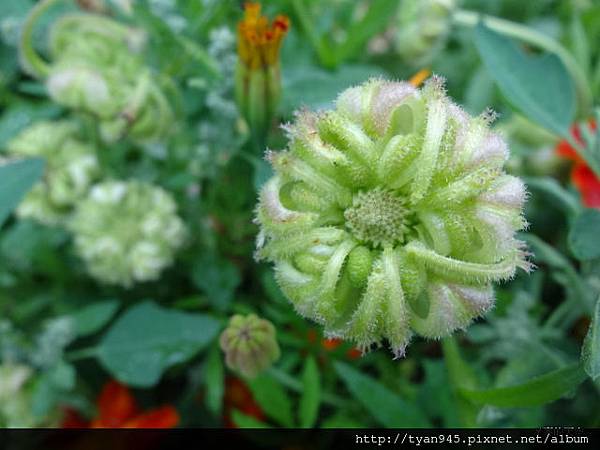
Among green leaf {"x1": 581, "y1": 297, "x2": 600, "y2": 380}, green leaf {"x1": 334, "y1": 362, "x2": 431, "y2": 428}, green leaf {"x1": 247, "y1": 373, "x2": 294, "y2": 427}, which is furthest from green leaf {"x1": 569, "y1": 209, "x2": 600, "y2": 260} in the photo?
green leaf {"x1": 247, "y1": 373, "x2": 294, "y2": 427}

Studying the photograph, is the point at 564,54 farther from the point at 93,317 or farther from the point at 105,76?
the point at 93,317

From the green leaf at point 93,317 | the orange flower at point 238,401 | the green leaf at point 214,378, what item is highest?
the green leaf at point 214,378

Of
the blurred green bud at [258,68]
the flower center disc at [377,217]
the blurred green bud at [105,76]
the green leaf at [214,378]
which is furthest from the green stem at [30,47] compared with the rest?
the flower center disc at [377,217]

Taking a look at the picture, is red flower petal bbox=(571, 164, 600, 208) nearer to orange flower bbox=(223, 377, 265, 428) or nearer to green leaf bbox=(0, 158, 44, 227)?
orange flower bbox=(223, 377, 265, 428)

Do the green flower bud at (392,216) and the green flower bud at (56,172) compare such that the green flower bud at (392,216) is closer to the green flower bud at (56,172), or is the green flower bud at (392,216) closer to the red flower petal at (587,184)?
the red flower petal at (587,184)

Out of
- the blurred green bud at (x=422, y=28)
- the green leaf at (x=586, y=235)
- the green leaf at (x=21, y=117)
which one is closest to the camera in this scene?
Answer: the green leaf at (x=586, y=235)

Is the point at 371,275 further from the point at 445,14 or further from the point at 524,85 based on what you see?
the point at 445,14
